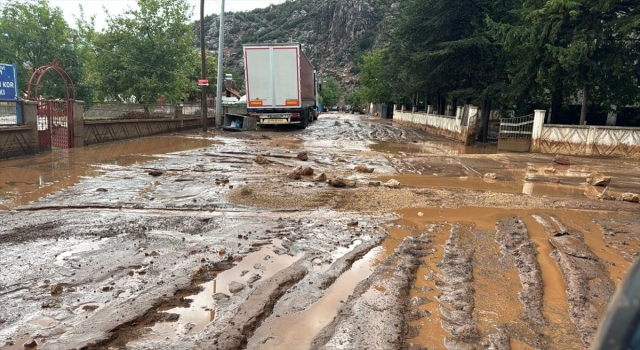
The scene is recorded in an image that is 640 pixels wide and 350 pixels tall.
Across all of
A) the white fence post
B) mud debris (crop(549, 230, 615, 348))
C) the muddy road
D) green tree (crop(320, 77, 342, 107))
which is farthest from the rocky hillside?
mud debris (crop(549, 230, 615, 348))

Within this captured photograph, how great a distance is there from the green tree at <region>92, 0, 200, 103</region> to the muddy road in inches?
662

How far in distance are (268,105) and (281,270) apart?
2066 cm

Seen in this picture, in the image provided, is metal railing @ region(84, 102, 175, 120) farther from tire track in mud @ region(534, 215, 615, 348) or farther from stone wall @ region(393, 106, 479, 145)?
tire track in mud @ region(534, 215, 615, 348)

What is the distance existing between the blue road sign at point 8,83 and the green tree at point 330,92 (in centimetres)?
8934

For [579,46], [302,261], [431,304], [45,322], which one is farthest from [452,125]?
[45,322]

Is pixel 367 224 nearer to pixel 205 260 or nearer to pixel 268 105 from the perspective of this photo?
pixel 205 260

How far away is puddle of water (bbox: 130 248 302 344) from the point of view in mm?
3118

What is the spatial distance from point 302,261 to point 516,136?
54.1ft

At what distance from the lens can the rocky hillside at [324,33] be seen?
128 metres

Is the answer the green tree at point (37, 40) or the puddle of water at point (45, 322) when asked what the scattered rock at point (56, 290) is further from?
the green tree at point (37, 40)

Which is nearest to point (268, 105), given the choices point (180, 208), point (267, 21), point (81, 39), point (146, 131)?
point (146, 131)

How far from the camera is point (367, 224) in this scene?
20.1ft

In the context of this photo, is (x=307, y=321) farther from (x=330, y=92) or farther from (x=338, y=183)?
(x=330, y=92)

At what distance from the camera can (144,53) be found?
25.5 m
